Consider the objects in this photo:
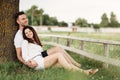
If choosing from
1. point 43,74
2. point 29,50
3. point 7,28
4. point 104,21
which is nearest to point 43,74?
point 43,74

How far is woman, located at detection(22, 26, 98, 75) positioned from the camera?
25.9 ft

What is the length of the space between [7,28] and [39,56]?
56.1 inches

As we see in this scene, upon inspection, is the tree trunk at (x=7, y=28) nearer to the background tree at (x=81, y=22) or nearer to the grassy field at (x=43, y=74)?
the grassy field at (x=43, y=74)

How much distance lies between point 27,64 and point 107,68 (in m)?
2.54

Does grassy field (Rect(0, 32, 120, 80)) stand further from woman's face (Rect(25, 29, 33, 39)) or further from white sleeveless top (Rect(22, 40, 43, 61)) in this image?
woman's face (Rect(25, 29, 33, 39))

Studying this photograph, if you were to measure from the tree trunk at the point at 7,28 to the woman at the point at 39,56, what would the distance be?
84 centimetres

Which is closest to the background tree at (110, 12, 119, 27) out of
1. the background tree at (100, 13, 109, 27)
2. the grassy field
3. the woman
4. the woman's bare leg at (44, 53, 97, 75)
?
the background tree at (100, 13, 109, 27)

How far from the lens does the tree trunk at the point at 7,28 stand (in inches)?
355

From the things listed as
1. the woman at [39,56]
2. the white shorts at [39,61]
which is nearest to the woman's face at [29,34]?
the woman at [39,56]

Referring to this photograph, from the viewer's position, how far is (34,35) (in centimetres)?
841

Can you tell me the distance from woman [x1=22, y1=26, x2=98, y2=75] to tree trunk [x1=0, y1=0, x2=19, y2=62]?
84cm

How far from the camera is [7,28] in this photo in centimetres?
907

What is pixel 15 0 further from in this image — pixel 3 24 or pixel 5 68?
pixel 5 68

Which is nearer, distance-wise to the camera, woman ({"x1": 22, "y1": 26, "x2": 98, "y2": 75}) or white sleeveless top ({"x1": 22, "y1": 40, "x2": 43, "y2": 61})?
woman ({"x1": 22, "y1": 26, "x2": 98, "y2": 75})
